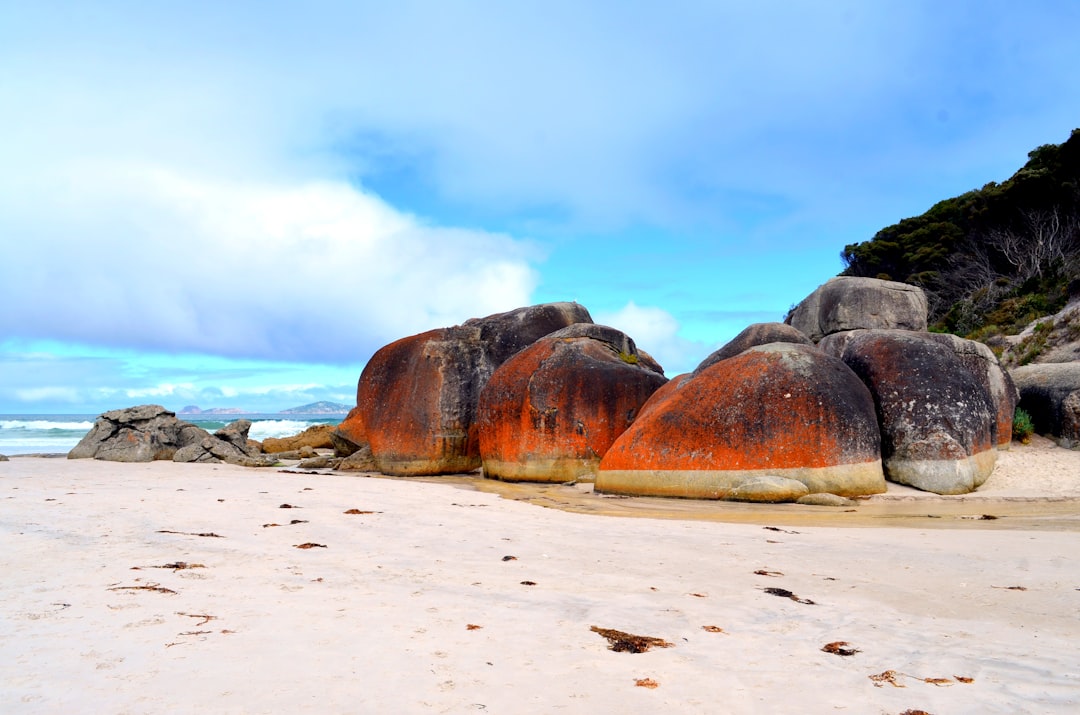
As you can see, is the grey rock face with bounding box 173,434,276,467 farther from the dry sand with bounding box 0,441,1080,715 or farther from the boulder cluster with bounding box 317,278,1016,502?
the dry sand with bounding box 0,441,1080,715

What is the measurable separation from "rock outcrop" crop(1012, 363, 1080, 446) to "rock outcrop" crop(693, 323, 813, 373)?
3.92 m

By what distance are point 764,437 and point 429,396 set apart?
236 inches

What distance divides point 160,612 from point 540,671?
1771 millimetres

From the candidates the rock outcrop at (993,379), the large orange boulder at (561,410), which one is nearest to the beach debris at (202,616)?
the large orange boulder at (561,410)

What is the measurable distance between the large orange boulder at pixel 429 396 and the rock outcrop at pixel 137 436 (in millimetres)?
3847

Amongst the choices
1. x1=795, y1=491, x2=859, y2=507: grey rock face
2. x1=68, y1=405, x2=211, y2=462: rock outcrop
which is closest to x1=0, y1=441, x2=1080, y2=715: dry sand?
x1=795, y1=491, x2=859, y2=507: grey rock face

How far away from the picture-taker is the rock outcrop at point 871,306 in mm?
14180

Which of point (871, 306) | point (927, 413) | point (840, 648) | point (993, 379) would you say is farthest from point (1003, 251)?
point (840, 648)

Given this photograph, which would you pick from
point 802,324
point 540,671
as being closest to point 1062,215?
point 802,324

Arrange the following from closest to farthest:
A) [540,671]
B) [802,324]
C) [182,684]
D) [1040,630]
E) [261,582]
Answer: [182,684] → [540,671] → [1040,630] → [261,582] → [802,324]

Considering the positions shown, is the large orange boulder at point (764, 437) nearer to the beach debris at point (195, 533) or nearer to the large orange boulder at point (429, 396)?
the large orange boulder at point (429, 396)

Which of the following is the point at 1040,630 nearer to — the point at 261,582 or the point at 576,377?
the point at 261,582

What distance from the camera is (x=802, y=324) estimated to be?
15.8 m

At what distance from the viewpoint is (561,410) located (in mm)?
11156
